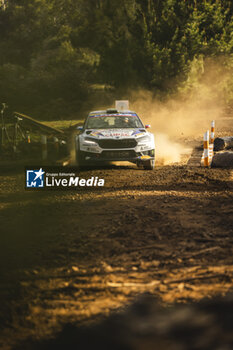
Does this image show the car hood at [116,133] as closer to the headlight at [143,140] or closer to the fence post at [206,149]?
the headlight at [143,140]

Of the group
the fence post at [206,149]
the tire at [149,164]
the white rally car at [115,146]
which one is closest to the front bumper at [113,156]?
the white rally car at [115,146]

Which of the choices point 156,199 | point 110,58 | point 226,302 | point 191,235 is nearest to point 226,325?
point 226,302

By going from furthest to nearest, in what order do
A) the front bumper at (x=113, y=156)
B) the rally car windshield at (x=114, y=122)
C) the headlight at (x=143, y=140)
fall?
the rally car windshield at (x=114, y=122), the headlight at (x=143, y=140), the front bumper at (x=113, y=156)

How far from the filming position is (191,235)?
7316 millimetres

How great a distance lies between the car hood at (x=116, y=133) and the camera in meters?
13.2

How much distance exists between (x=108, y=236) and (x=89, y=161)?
5912 millimetres

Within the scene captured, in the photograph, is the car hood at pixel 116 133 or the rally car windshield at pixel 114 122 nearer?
the car hood at pixel 116 133

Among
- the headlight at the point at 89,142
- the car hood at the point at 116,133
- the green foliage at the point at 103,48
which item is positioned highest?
the green foliage at the point at 103,48

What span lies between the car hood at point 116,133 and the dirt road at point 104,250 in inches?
90.9

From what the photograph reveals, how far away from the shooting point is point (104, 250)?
6.68 meters

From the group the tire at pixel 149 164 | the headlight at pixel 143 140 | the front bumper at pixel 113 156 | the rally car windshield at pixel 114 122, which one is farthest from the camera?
the rally car windshield at pixel 114 122

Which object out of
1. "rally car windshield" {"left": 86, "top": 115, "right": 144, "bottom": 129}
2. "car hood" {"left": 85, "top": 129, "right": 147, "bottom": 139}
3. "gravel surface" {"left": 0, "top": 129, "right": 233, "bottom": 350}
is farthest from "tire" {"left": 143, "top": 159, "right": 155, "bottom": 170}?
"gravel surface" {"left": 0, "top": 129, "right": 233, "bottom": 350}

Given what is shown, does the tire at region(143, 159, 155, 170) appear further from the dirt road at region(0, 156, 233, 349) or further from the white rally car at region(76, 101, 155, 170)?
the dirt road at region(0, 156, 233, 349)

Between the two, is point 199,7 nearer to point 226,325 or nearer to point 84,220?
point 84,220
